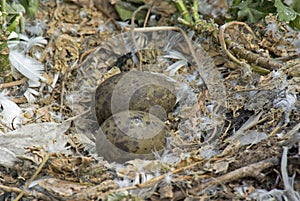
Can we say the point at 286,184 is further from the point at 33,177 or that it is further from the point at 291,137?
the point at 33,177

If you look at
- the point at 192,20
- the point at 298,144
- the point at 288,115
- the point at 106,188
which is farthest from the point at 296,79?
the point at 106,188

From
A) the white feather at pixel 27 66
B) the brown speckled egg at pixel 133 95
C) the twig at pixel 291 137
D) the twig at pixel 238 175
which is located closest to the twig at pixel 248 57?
the brown speckled egg at pixel 133 95

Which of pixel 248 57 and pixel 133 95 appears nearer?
pixel 133 95

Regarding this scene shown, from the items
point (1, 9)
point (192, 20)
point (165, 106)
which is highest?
point (1, 9)

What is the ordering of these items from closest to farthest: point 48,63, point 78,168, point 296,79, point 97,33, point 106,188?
point 106,188 → point 78,168 → point 296,79 → point 48,63 → point 97,33

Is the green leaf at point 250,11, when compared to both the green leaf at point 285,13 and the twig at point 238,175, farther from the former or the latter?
the twig at point 238,175

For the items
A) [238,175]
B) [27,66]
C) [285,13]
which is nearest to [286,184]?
[238,175]

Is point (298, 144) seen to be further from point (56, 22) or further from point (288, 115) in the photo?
point (56, 22)
